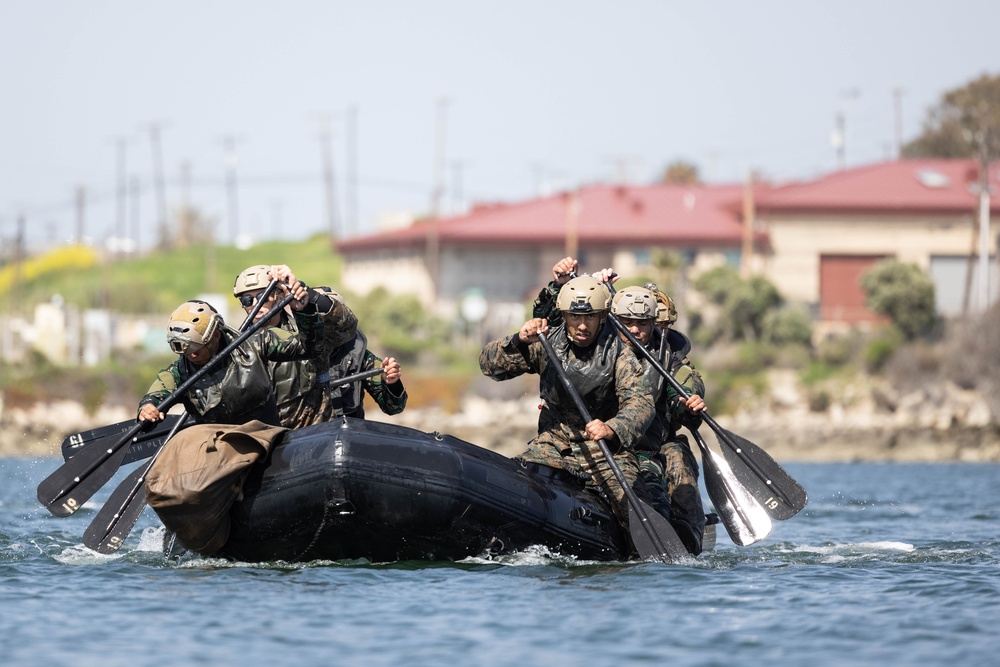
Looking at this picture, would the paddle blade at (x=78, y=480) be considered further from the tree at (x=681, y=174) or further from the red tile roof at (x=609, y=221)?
the tree at (x=681, y=174)

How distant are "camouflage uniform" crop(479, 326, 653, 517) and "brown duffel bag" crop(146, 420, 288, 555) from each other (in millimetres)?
2053

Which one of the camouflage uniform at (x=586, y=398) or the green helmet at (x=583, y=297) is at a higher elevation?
the green helmet at (x=583, y=297)

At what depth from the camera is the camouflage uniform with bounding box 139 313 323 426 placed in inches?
438

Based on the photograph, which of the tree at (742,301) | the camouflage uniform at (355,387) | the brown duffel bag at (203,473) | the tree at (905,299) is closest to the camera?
the brown duffel bag at (203,473)

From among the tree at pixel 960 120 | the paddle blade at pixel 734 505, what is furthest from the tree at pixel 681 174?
the paddle blade at pixel 734 505

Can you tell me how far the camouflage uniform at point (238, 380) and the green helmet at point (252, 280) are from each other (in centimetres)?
37

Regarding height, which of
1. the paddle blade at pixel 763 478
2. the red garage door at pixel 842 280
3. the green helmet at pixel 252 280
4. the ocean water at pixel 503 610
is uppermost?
the red garage door at pixel 842 280

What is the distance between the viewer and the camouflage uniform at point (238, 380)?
11.1 metres

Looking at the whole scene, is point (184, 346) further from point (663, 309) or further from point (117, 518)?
point (663, 309)

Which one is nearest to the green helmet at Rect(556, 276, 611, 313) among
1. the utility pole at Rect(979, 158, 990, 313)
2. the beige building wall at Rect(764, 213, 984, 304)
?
the utility pole at Rect(979, 158, 990, 313)

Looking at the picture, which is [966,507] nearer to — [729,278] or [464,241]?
[729,278]

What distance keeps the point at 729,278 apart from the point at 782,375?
4.27m

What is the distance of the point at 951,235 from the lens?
49.8 metres

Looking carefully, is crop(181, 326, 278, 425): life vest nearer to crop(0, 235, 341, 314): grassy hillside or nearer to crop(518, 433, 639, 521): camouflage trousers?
crop(518, 433, 639, 521): camouflage trousers
